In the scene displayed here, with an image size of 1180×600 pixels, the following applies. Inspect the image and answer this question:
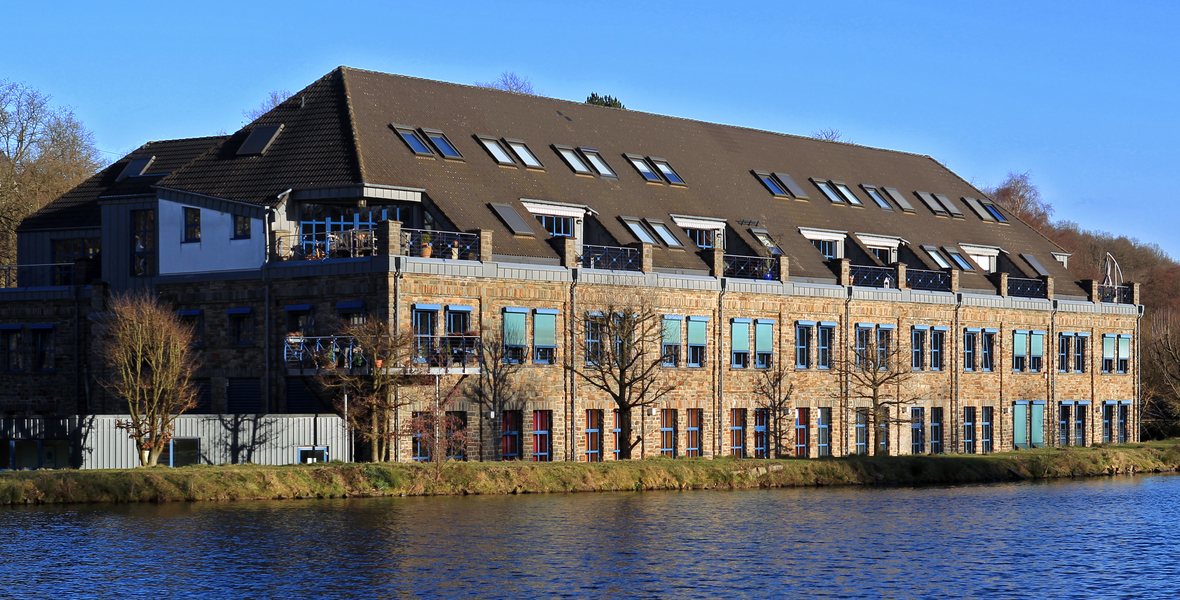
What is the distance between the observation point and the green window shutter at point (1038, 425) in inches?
2549

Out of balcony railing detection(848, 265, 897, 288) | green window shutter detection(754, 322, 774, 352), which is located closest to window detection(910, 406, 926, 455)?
balcony railing detection(848, 265, 897, 288)

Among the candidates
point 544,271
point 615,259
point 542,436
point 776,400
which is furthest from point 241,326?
point 776,400

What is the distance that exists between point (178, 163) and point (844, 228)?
A: 24.4m

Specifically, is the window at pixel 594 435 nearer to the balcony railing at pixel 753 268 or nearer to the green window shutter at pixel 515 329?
the green window shutter at pixel 515 329

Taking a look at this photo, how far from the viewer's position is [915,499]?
139 feet

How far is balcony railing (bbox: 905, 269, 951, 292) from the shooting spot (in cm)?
6022

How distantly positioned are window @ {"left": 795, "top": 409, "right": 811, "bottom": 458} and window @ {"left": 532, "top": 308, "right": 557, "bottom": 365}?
449 inches

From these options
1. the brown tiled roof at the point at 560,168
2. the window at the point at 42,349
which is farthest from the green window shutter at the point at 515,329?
the window at the point at 42,349

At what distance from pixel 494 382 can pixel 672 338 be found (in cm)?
698

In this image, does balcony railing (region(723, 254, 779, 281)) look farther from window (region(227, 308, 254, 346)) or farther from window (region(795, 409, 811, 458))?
window (region(227, 308, 254, 346))

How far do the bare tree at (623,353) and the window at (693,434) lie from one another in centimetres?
246

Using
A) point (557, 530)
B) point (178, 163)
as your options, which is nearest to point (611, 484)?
point (557, 530)

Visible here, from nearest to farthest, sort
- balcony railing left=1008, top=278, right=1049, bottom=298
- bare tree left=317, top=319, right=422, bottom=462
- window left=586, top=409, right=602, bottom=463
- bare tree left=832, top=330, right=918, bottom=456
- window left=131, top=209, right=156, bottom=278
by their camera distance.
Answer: bare tree left=317, top=319, right=422, bottom=462 < window left=586, top=409, right=602, bottom=463 < window left=131, top=209, right=156, bottom=278 < bare tree left=832, top=330, right=918, bottom=456 < balcony railing left=1008, top=278, right=1049, bottom=298

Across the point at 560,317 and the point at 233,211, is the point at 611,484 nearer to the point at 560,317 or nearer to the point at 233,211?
the point at 560,317
